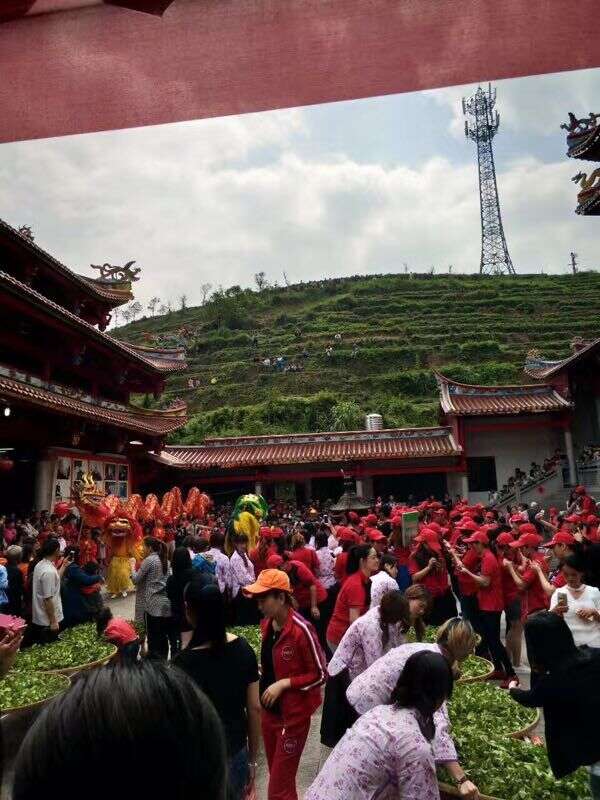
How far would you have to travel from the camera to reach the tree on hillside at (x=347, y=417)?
40156 mm

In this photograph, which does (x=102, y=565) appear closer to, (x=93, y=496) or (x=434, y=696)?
(x=93, y=496)

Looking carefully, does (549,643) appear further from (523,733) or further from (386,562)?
(386,562)

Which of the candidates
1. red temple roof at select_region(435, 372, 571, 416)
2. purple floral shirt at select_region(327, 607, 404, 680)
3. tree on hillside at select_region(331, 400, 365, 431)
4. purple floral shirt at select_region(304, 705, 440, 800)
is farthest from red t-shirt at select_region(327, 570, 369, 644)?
tree on hillside at select_region(331, 400, 365, 431)

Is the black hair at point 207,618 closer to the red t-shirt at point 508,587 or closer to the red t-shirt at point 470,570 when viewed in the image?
the red t-shirt at point 470,570

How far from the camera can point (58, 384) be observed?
1603 centimetres

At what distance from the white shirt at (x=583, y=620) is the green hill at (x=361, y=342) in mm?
35693

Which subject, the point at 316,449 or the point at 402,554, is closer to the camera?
the point at 402,554

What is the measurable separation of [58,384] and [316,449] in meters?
11.6

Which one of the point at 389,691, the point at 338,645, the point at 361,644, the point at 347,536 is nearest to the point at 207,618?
the point at 389,691

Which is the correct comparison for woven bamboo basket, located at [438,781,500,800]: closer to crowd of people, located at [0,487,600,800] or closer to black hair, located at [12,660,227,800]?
crowd of people, located at [0,487,600,800]

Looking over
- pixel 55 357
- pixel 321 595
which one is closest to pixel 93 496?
pixel 55 357

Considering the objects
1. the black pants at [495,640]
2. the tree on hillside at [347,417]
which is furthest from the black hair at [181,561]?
the tree on hillside at [347,417]

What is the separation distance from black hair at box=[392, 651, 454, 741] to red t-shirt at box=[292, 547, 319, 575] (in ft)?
14.7

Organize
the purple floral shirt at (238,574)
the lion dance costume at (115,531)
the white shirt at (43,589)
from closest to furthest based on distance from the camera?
the white shirt at (43,589) → the purple floral shirt at (238,574) → the lion dance costume at (115,531)
